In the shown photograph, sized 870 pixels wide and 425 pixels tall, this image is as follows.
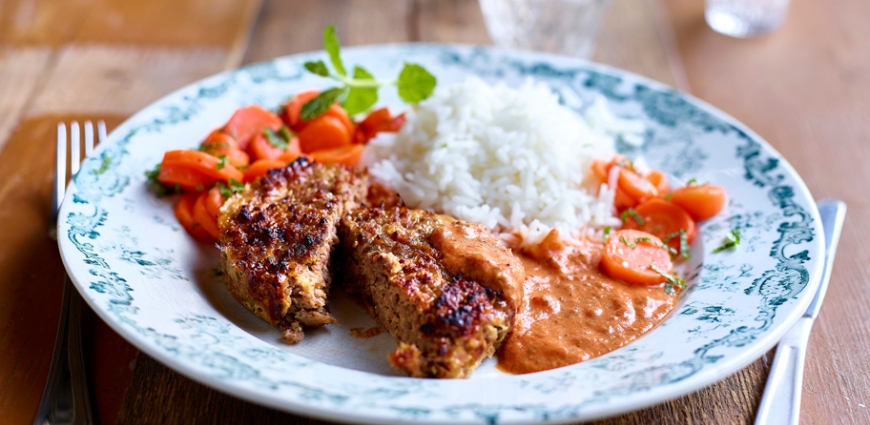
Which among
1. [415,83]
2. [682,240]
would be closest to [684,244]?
[682,240]

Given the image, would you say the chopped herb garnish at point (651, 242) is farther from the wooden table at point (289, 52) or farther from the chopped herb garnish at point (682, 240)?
the wooden table at point (289, 52)

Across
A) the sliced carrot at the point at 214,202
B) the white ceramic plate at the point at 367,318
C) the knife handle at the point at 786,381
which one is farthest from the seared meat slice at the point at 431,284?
the knife handle at the point at 786,381

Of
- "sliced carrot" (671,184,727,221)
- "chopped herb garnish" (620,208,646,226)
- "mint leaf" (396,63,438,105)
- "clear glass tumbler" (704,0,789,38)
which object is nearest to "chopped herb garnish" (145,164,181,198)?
"mint leaf" (396,63,438,105)

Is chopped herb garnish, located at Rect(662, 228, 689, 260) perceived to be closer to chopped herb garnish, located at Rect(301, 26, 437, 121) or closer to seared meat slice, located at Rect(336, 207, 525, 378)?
seared meat slice, located at Rect(336, 207, 525, 378)

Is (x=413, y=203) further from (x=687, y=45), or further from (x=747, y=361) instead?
(x=687, y=45)

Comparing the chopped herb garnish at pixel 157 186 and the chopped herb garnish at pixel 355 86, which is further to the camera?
the chopped herb garnish at pixel 355 86

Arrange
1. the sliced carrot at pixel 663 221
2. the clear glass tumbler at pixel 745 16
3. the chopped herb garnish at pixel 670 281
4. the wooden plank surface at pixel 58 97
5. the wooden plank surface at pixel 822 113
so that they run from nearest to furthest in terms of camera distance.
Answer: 1. the wooden plank surface at pixel 58 97
2. the wooden plank surface at pixel 822 113
3. the chopped herb garnish at pixel 670 281
4. the sliced carrot at pixel 663 221
5. the clear glass tumbler at pixel 745 16
